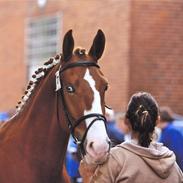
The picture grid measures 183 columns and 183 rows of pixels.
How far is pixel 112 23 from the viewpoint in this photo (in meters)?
12.2

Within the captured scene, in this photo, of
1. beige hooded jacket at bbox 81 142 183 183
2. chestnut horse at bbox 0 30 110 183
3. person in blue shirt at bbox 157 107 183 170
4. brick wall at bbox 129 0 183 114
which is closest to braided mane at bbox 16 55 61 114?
chestnut horse at bbox 0 30 110 183

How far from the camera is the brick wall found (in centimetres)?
1172

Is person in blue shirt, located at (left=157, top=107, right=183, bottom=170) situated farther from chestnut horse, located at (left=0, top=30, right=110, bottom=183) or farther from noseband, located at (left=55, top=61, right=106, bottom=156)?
noseband, located at (left=55, top=61, right=106, bottom=156)

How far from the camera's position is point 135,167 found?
3914 mm

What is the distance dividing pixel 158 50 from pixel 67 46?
7.62 m

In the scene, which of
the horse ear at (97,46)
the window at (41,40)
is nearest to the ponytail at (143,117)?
the horse ear at (97,46)

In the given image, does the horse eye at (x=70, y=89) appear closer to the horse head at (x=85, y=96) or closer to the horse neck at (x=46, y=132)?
the horse head at (x=85, y=96)

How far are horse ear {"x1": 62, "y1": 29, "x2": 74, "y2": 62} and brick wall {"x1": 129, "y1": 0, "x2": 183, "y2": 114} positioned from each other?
7.15 metres

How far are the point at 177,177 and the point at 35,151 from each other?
1261 mm

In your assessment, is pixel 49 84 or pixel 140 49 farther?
pixel 140 49

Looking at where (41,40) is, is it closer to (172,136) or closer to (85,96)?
(172,136)

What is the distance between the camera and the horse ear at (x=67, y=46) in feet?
14.7

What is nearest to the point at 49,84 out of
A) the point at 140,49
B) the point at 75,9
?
the point at 140,49

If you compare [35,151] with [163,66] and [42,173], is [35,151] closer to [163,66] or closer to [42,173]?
[42,173]
